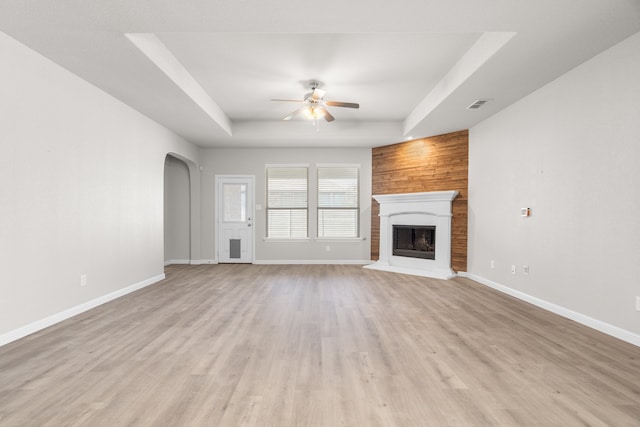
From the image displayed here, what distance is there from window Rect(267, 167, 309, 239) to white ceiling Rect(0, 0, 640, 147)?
1.80 m

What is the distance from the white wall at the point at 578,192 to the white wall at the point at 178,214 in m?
6.37

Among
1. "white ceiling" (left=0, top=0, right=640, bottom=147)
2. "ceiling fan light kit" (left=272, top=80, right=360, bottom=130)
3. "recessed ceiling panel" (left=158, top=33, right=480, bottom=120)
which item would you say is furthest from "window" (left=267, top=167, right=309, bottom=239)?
"ceiling fan light kit" (left=272, top=80, right=360, bottom=130)

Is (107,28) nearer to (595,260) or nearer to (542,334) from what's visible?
(542,334)

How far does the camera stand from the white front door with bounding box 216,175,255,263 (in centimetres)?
742

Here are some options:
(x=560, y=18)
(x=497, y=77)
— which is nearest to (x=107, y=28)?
(x=560, y=18)

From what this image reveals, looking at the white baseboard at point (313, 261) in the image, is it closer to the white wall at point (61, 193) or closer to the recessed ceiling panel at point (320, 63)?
the white wall at point (61, 193)

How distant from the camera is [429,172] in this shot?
6512 millimetres

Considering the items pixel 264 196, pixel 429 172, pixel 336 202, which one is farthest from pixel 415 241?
pixel 264 196

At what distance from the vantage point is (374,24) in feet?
8.78

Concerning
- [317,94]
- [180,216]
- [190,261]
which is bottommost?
[190,261]

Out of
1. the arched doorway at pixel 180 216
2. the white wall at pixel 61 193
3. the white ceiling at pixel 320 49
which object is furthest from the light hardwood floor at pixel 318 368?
the arched doorway at pixel 180 216

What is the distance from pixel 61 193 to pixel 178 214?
13.4 feet

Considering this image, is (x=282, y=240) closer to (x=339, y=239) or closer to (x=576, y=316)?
(x=339, y=239)

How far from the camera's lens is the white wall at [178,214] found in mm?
7398
